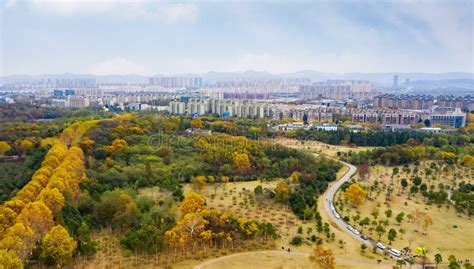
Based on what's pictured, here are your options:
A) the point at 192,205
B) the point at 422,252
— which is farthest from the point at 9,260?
the point at 422,252

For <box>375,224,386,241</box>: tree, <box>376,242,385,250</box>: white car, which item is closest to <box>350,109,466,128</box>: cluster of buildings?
<box>375,224,386,241</box>: tree

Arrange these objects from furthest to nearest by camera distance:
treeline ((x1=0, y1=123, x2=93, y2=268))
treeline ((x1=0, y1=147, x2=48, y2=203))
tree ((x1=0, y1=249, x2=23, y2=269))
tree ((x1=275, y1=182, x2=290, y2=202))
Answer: tree ((x1=275, y1=182, x2=290, y2=202)) → treeline ((x1=0, y1=147, x2=48, y2=203)) → treeline ((x1=0, y1=123, x2=93, y2=268)) → tree ((x1=0, y1=249, x2=23, y2=269))

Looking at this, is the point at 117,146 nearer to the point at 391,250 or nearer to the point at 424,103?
the point at 391,250

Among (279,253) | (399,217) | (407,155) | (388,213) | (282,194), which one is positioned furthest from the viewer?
(407,155)

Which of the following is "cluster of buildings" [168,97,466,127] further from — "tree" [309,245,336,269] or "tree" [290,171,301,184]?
"tree" [309,245,336,269]

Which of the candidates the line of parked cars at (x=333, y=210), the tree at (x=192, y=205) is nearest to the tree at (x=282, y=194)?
the line of parked cars at (x=333, y=210)

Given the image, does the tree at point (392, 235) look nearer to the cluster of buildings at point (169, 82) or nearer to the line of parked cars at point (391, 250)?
the line of parked cars at point (391, 250)
